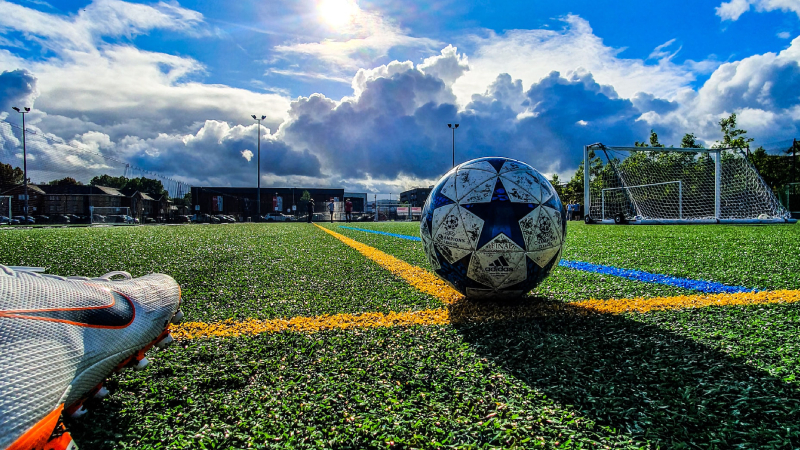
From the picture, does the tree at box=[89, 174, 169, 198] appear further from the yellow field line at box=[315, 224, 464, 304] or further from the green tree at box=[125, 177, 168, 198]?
the yellow field line at box=[315, 224, 464, 304]

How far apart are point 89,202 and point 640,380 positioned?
239 feet

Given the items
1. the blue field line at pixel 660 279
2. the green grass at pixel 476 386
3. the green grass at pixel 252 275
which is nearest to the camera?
the green grass at pixel 476 386

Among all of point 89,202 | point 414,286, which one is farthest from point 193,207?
point 414,286

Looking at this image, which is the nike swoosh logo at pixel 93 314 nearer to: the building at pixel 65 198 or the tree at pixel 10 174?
the building at pixel 65 198

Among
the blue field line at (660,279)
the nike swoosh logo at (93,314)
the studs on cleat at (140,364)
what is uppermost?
the nike swoosh logo at (93,314)

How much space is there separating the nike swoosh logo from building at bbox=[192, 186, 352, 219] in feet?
208

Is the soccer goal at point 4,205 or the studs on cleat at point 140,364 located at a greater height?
the soccer goal at point 4,205

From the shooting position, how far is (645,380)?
153cm

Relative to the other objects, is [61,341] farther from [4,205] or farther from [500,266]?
[4,205]

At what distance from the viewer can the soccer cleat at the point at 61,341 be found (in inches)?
41.2

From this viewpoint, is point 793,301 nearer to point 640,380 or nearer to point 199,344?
point 640,380

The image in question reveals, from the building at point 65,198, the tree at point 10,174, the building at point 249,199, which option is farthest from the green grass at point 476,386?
the tree at point 10,174

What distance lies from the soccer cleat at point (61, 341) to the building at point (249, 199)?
63199mm

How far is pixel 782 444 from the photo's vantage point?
3.74ft
